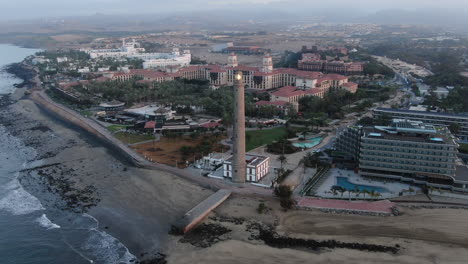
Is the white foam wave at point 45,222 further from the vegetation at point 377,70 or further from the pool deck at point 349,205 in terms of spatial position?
the vegetation at point 377,70

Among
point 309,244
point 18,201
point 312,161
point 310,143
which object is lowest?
point 18,201

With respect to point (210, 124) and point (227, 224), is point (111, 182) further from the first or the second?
point (210, 124)

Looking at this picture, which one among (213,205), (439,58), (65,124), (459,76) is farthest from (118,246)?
(439,58)

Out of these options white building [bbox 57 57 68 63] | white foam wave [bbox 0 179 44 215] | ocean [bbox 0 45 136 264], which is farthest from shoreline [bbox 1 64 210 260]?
white building [bbox 57 57 68 63]

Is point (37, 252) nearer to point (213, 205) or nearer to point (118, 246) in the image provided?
point (118, 246)

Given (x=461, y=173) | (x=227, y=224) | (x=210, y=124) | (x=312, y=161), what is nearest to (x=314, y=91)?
(x=210, y=124)

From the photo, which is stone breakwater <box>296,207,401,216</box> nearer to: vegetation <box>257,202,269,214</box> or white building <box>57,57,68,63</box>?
vegetation <box>257,202,269,214</box>

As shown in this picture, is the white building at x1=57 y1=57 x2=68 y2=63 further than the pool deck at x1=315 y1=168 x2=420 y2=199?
Yes
